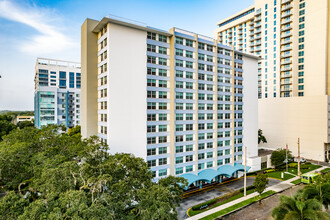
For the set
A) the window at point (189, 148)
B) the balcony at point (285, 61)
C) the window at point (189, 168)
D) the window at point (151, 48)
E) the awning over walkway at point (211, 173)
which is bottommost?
the awning over walkway at point (211, 173)

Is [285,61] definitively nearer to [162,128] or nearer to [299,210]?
[162,128]

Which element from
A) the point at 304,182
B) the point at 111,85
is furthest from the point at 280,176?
the point at 111,85

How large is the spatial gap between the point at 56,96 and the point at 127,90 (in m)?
68.6

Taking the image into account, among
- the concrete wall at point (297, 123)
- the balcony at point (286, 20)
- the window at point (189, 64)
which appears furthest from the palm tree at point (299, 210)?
the balcony at point (286, 20)

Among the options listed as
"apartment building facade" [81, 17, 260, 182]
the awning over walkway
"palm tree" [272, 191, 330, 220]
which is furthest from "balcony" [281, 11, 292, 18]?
"palm tree" [272, 191, 330, 220]

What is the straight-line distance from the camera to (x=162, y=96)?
37.8 m

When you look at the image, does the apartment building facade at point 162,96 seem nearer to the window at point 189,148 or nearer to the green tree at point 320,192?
the window at point 189,148

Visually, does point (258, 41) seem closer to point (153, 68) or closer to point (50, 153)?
point (153, 68)

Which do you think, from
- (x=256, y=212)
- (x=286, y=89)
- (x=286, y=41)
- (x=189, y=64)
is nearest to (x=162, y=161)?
(x=256, y=212)

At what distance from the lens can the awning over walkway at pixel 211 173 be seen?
38188 mm

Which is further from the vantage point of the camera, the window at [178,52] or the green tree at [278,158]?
the green tree at [278,158]

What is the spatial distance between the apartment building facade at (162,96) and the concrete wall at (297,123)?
25815 millimetres

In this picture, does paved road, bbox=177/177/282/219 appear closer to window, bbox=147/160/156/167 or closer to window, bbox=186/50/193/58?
window, bbox=147/160/156/167

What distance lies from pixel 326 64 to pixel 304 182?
1652 inches
